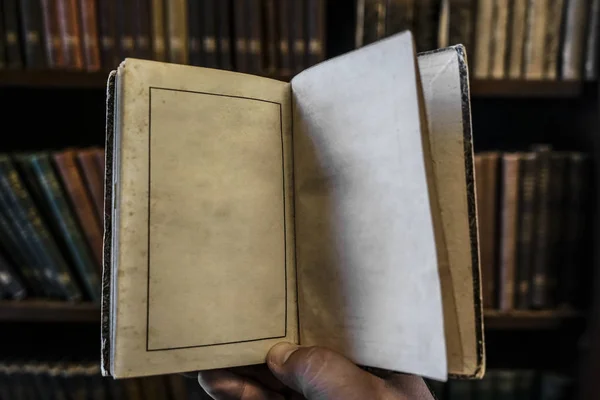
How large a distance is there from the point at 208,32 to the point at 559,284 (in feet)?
2.49

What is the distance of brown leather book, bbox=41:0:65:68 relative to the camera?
0.81m

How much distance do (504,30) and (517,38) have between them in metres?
0.03

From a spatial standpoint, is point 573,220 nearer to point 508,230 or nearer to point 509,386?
point 508,230

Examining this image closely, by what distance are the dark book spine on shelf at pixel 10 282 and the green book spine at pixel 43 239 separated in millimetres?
61

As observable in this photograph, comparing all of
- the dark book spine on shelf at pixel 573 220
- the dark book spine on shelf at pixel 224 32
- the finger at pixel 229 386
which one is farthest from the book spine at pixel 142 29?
the dark book spine on shelf at pixel 573 220

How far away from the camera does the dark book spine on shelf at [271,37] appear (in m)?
0.84

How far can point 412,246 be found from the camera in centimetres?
44

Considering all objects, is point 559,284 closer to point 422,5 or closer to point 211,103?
point 422,5

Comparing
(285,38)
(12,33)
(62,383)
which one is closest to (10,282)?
(62,383)

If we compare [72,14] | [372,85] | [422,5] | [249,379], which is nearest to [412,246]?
[372,85]

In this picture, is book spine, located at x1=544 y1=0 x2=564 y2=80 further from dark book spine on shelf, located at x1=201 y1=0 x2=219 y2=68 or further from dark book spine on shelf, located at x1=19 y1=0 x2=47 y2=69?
dark book spine on shelf, located at x1=19 y1=0 x2=47 y2=69

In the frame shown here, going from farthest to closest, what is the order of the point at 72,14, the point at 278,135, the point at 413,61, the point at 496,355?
the point at 496,355 → the point at 72,14 → the point at 278,135 → the point at 413,61

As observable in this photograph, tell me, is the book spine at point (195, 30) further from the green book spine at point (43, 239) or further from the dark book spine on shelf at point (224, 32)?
the green book spine at point (43, 239)

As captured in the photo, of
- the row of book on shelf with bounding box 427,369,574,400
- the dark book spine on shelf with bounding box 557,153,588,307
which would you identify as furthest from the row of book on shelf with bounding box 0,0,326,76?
the row of book on shelf with bounding box 427,369,574,400
